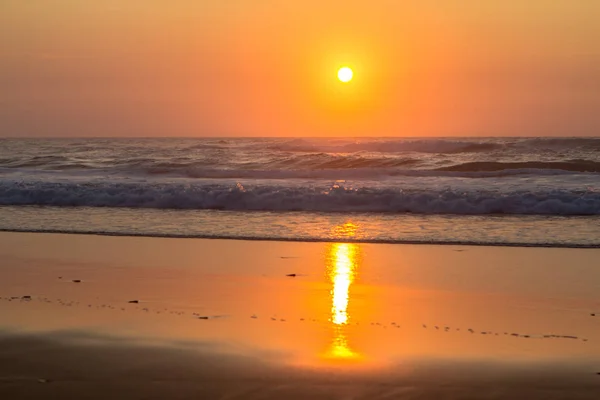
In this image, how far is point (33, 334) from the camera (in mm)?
5828

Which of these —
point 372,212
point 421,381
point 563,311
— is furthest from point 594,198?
point 421,381

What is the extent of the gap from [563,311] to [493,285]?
51.0 inches

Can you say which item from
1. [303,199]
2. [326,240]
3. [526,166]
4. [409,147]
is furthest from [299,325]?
[409,147]

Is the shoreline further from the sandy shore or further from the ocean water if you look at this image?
the sandy shore

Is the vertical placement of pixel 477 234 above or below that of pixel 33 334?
above

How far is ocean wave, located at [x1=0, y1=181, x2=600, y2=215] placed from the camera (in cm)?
1582

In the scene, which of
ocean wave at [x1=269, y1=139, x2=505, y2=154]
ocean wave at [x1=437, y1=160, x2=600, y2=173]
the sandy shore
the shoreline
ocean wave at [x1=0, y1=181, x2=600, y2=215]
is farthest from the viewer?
ocean wave at [x1=269, y1=139, x2=505, y2=154]

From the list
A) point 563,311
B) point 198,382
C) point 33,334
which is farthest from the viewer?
point 563,311

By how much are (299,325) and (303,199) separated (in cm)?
1091

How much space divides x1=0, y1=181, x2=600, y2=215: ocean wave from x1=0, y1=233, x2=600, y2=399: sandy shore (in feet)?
18.6

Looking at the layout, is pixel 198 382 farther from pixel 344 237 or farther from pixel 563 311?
pixel 344 237

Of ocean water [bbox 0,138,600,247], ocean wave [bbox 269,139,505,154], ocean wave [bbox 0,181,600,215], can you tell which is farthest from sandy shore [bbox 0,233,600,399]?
ocean wave [bbox 269,139,505,154]

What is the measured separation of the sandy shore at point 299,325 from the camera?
15.4 feet

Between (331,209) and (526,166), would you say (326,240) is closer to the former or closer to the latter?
(331,209)
